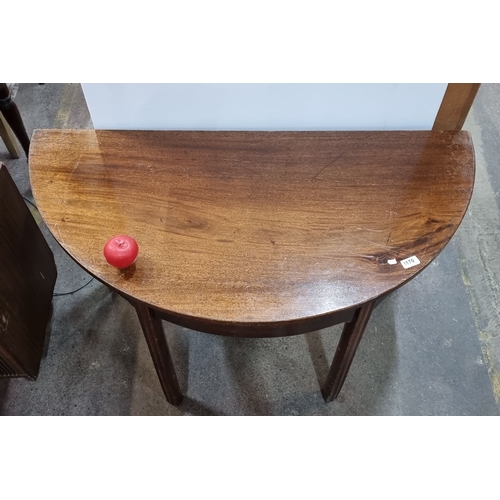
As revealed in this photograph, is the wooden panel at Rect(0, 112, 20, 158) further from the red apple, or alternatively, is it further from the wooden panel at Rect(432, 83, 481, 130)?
the wooden panel at Rect(432, 83, 481, 130)

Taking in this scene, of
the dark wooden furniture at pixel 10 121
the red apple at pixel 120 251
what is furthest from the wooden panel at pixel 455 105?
the dark wooden furniture at pixel 10 121

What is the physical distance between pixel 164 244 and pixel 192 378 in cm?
64

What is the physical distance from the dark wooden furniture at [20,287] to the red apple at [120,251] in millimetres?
473

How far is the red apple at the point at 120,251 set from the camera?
0.94 meters

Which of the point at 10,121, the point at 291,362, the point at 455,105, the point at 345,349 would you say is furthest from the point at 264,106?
the point at 10,121

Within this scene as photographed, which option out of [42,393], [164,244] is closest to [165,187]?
[164,244]

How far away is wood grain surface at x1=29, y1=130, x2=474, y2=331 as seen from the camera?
3.14 feet

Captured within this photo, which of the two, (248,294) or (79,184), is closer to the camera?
(248,294)

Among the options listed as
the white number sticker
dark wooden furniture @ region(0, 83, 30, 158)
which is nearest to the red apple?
the white number sticker

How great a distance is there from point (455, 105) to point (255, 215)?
0.59 meters

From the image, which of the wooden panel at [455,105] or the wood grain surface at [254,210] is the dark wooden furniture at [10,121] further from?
the wooden panel at [455,105]

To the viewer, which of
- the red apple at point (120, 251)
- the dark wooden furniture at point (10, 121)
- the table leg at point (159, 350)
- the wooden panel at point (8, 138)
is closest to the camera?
the red apple at point (120, 251)

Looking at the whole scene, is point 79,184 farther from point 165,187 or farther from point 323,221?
point 323,221

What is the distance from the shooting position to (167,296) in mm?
947
